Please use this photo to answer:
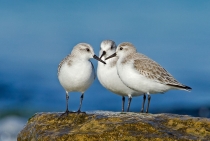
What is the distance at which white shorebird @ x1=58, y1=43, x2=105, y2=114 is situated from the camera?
41.2 feet

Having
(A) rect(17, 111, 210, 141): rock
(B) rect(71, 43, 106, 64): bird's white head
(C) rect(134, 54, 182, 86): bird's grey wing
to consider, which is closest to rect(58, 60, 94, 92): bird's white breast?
(B) rect(71, 43, 106, 64): bird's white head

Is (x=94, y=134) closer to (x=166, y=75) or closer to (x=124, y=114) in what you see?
(x=124, y=114)

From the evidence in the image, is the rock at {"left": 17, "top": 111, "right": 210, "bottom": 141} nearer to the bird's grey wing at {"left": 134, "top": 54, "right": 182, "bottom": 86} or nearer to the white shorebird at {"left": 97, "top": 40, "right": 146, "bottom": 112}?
the bird's grey wing at {"left": 134, "top": 54, "right": 182, "bottom": 86}

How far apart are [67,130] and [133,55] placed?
3.56m

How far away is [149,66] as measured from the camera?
1268cm

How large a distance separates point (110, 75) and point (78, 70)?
161cm

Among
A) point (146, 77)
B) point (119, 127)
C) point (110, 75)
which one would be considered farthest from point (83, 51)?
point (119, 127)

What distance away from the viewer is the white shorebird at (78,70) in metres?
12.6

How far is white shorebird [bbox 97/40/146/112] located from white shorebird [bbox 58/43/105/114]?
1111 mm

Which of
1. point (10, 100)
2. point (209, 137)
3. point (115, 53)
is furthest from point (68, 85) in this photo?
point (10, 100)

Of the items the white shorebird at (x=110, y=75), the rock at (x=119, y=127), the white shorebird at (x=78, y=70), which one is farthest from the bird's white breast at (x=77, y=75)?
the rock at (x=119, y=127)

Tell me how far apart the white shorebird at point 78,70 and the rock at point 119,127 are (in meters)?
1.43

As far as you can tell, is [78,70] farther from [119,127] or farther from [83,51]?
[119,127]

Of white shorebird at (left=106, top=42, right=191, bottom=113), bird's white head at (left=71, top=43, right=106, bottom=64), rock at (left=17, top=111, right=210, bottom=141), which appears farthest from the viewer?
bird's white head at (left=71, top=43, right=106, bottom=64)
